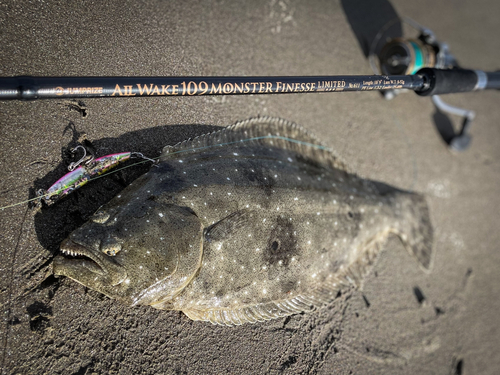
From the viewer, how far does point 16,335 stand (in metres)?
1.93

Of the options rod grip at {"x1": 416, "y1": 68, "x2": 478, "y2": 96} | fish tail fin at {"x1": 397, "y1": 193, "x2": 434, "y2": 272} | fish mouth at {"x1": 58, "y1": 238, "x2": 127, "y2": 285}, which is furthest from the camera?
fish tail fin at {"x1": 397, "y1": 193, "x2": 434, "y2": 272}

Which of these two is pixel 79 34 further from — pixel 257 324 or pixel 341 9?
pixel 341 9

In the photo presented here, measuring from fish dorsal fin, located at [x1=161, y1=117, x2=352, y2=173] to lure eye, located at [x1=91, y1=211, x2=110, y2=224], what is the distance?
51 cm

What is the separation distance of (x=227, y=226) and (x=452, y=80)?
6.58 ft

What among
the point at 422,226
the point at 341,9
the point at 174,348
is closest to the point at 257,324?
the point at 174,348

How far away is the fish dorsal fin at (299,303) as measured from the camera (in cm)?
229

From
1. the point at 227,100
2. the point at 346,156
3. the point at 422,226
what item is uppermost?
the point at 227,100

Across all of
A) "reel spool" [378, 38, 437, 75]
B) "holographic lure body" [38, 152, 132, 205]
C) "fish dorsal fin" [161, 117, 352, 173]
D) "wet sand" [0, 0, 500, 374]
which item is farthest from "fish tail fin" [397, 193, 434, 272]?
"holographic lure body" [38, 152, 132, 205]

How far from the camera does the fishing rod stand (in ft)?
5.58

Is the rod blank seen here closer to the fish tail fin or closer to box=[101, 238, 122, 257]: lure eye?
box=[101, 238, 122, 257]: lure eye

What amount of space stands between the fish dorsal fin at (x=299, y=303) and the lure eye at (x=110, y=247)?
0.64m

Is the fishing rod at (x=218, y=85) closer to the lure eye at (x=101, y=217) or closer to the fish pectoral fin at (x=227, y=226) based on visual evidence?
the lure eye at (x=101, y=217)

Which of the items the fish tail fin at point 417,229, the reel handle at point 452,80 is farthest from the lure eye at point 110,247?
the fish tail fin at point 417,229

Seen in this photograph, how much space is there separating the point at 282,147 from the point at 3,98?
1733 mm
